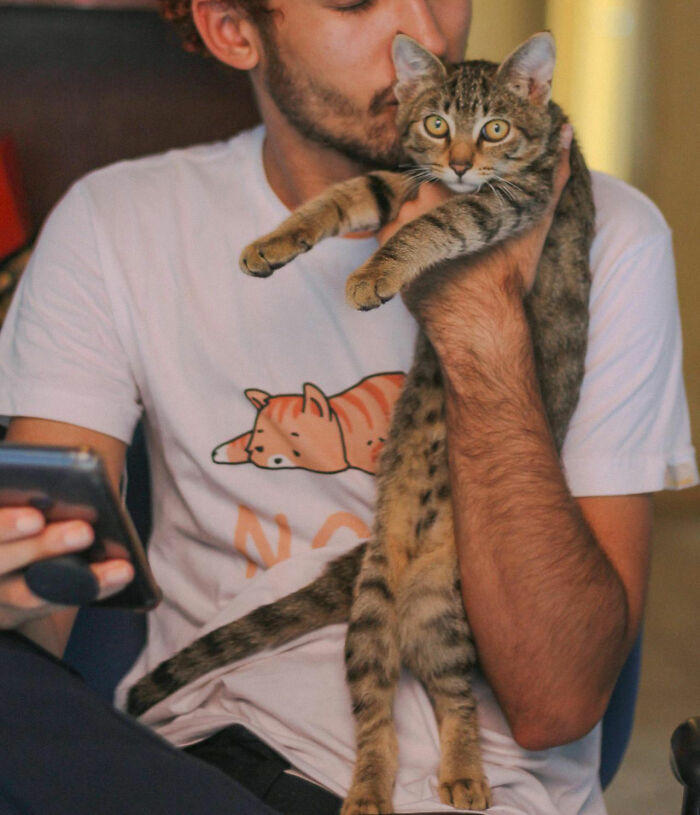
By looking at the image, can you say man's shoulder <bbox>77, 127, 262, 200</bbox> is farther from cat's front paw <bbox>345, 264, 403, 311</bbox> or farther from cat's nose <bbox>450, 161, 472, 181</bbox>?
cat's front paw <bbox>345, 264, 403, 311</bbox>

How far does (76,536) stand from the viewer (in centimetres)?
95

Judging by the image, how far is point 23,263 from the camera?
1995 mm

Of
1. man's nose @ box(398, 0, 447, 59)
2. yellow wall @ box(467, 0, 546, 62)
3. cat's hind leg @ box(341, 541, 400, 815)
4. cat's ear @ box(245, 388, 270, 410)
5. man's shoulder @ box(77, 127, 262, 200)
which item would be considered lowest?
cat's hind leg @ box(341, 541, 400, 815)

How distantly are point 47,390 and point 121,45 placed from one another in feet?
3.59

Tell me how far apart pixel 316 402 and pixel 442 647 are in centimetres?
42

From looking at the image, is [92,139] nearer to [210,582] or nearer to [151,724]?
[210,582]

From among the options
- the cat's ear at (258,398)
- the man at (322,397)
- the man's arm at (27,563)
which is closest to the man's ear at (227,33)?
the man at (322,397)

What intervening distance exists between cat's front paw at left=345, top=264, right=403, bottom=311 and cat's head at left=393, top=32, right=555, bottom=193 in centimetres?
30

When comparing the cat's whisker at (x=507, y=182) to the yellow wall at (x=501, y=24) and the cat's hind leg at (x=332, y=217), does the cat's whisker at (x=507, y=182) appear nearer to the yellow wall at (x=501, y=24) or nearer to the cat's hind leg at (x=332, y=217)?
the cat's hind leg at (x=332, y=217)

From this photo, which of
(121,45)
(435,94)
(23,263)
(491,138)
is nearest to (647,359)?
(491,138)

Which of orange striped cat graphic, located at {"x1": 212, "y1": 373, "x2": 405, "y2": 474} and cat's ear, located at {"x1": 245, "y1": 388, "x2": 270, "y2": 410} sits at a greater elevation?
cat's ear, located at {"x1": 245, "y1": 388, "x2": 270, "y2": 410}

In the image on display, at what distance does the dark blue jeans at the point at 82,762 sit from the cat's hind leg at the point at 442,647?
352 millimetres

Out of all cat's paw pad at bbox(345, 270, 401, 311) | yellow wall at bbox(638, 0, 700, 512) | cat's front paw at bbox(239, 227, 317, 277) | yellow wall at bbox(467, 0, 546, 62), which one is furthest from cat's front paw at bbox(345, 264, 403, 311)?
yellow wall at bbox(638, 0, 700, 512)

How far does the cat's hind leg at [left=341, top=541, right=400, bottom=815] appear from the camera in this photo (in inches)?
46.4
